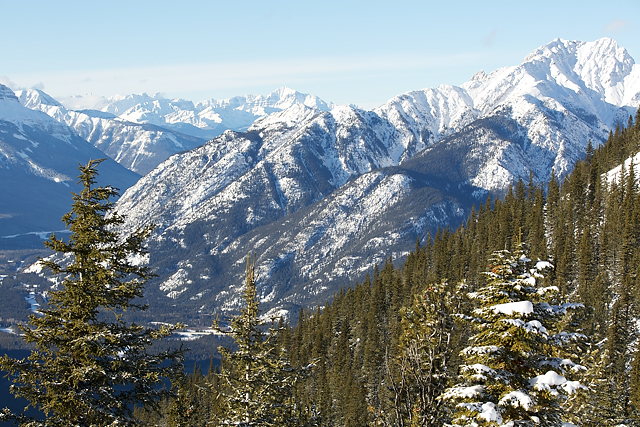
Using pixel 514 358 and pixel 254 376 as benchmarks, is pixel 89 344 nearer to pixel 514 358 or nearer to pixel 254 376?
pixel 254 376

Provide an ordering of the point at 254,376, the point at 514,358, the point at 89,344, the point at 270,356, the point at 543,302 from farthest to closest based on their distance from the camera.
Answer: the point at 270,356 → the point at 254,376 → the point at 543,302 → the point at 514,358 → the point at 89,344

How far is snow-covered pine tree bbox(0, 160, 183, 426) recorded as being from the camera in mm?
19464

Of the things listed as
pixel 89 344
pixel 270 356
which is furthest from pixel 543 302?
pixel 89 344

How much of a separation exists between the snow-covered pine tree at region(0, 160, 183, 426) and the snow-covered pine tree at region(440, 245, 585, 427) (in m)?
12.3

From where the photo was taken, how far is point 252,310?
26047 millimetres

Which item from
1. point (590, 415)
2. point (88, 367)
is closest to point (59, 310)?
point (88, 367)

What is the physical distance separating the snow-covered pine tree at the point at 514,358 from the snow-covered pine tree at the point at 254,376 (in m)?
8.22

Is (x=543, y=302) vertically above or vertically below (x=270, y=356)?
above

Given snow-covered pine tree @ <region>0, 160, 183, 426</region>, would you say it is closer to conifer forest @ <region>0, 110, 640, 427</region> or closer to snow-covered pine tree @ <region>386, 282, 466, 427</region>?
conifer forest @ <region>0, 110, 640, 427</region>

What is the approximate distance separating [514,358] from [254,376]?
40.1 ft

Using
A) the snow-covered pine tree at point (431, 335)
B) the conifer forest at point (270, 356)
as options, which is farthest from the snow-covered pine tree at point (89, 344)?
the snow-covered pine tree at point (431, 335)

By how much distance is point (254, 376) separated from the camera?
82.5 feet

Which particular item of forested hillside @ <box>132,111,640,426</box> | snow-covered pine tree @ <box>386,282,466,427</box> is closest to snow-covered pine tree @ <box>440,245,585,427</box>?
forested hillside @ <box>132,111,640,426</box>

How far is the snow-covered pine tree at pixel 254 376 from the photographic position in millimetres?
23797
